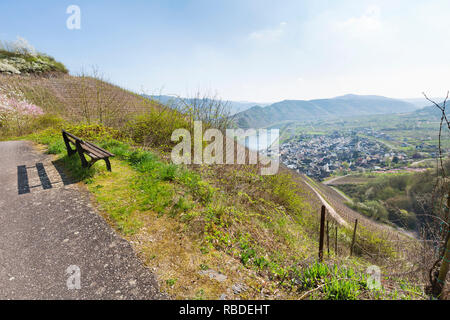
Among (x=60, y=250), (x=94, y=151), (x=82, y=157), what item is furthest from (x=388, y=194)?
(x=60, y=250)

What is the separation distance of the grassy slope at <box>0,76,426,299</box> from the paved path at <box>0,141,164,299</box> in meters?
0.20

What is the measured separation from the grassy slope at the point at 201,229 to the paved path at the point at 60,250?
20 cm

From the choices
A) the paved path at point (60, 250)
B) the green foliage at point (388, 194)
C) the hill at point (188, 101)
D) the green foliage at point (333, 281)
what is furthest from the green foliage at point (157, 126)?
the green foliage at point (388, 194)

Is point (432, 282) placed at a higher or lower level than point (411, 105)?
lower

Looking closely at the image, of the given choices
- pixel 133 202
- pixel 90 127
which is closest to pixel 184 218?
pixel 133 202

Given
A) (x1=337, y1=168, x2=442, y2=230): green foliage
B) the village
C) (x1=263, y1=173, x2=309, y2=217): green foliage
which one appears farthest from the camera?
the village

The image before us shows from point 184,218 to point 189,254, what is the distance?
75 centimetres

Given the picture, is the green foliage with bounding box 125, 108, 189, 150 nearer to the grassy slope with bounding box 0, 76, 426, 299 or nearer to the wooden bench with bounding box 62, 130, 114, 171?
the grassy slope with bounding box 0, 76, 426, 299

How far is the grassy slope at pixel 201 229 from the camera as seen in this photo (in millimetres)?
2092

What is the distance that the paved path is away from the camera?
1.86 meters

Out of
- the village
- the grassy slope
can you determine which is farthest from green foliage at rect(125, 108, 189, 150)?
the village

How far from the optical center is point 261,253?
2875mm

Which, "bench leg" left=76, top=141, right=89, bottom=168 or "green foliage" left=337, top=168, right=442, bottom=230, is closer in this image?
"bench leg" left=76, top=141, right=89, bottom=168
